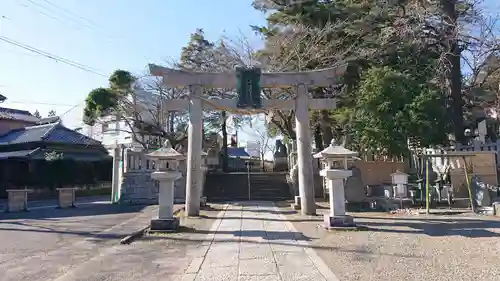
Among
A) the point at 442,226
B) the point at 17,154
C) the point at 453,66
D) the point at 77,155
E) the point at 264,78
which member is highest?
the point at 453,66

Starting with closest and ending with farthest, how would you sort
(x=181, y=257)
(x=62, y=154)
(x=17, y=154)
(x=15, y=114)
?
1. (x=181, y=257)
2. (x=17, y=154)
3. (x=62, y=154)
4. (x=15, y=114)

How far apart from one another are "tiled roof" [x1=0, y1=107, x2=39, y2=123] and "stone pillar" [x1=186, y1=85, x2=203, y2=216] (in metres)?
25.2

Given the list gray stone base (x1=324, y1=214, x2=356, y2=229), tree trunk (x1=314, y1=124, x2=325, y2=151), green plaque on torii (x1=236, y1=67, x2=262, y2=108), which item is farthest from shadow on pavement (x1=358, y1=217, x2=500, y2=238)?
tree trunk (x1=314, y1=124, x2=325, y2=151)

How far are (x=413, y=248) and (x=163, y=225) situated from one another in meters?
5.62

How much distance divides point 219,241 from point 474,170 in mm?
9932

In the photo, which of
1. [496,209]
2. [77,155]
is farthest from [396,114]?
[77,155]

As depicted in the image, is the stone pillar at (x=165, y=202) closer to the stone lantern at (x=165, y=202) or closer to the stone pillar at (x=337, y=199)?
the stone lantern at (x=165, y=202)

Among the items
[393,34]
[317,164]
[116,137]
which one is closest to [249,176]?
[317,164]

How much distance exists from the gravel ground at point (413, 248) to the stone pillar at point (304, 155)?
127cm

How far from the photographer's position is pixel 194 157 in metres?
12.8

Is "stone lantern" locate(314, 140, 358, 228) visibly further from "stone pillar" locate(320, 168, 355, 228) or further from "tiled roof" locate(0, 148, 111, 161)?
"tiled roof" locate(0, 148, 111, 161)

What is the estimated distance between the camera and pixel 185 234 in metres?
9.48

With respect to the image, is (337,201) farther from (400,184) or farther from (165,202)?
(400,184)

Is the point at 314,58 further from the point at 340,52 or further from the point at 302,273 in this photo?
the point at 302,273
